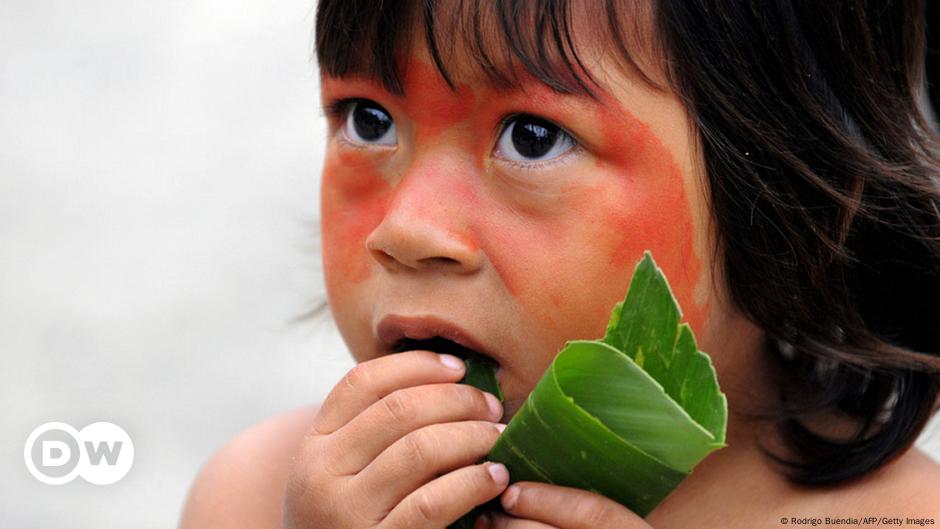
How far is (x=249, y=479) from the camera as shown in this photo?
175 centimetres

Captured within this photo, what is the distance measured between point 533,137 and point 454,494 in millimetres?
359

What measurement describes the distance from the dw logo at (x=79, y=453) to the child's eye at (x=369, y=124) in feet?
2.90

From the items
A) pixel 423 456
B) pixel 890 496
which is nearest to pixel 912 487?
pixel 890 496

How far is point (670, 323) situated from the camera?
1008mm

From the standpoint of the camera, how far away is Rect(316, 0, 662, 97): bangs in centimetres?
122

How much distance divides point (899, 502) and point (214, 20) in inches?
88.4

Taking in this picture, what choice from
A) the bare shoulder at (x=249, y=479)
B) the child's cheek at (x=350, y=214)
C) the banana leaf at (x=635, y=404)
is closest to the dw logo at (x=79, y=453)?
the bare shoulder at (x=249, y=479)

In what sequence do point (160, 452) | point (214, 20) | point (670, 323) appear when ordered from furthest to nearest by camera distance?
point (214, 20) → point (160, 452) → point (670, 323)

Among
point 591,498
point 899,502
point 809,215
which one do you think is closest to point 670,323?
point 591,498

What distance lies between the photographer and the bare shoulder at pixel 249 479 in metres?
1.71

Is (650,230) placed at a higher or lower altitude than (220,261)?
lower

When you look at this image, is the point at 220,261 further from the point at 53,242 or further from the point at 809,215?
the point at 809,215

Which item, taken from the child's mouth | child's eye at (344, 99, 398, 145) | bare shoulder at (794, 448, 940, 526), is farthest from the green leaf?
bare shoulder at (794, 448, 940, 526)

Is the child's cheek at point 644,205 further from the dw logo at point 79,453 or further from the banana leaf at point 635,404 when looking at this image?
the dw logo at point 79,453
